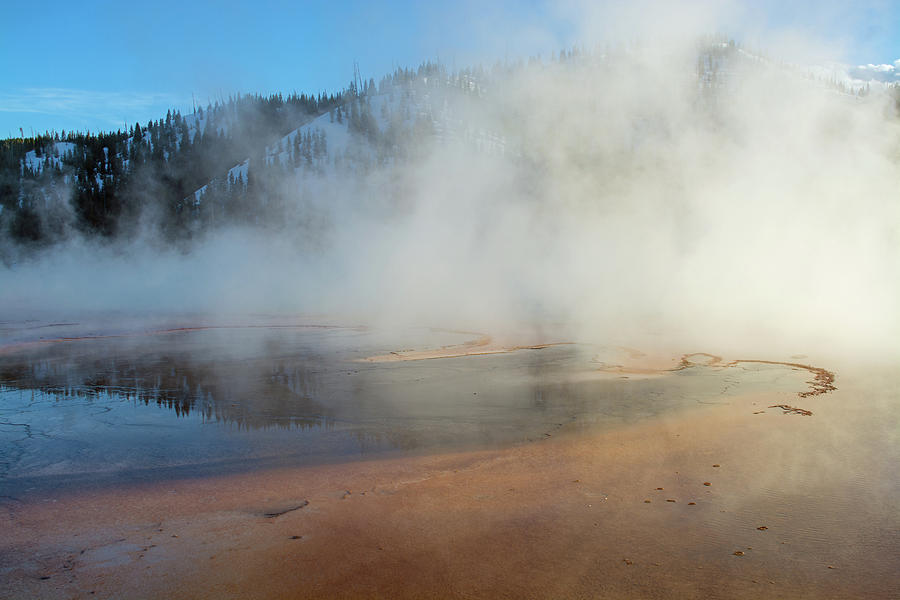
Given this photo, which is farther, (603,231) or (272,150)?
(272,150)

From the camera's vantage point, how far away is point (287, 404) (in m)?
5.76

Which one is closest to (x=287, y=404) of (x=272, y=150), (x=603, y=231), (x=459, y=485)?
(x=459, y=485)

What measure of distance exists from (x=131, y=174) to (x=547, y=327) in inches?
1689

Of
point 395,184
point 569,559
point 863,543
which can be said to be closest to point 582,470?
point 569,559

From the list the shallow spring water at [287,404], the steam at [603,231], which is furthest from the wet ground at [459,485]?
the steam at [603,231]

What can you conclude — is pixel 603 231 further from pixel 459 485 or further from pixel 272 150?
pixel 272 150

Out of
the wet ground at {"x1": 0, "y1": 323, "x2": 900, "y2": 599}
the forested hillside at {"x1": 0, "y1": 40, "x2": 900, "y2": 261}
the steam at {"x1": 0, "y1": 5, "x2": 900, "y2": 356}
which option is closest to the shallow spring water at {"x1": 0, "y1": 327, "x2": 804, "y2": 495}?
the wet ground at {"x1": 0, "y1": 323, "x2": 900, "y2": 599}

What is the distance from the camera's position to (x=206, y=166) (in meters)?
45.5

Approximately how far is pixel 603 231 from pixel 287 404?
19.6 metres

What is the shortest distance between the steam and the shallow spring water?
9.84ft

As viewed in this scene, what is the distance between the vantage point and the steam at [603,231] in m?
12.3

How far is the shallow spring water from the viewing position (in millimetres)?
4387

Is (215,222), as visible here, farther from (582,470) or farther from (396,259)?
(582,470)

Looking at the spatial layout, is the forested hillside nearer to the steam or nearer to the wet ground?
the steam
